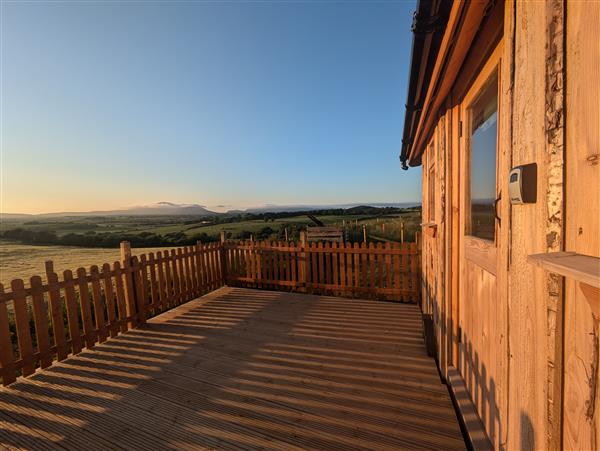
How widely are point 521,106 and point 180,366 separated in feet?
13.4

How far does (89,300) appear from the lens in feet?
14.4

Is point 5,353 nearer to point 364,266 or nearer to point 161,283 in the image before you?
point 161,283

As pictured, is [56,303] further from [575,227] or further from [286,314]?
[575,227]

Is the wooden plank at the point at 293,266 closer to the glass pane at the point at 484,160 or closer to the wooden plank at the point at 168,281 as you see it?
the wooden plank at the point at 168,281

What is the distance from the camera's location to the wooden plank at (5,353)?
10.7 feet

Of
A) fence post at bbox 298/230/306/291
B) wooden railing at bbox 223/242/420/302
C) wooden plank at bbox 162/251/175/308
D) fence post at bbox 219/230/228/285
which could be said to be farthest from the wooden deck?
fence post at bbox 219/230/228/285

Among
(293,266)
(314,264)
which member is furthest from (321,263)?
(293,266)

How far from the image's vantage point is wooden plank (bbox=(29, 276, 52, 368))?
358 cm

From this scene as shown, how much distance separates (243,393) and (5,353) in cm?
283

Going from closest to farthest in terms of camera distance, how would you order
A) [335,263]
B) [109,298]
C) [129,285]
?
[109,298]
[129,285]
[335,263]

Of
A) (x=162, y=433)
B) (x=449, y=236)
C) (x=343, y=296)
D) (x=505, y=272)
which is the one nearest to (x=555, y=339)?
(x=505, y=272)

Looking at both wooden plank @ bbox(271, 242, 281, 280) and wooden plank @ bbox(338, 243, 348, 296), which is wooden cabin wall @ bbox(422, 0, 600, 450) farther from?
wooden plank @ bbox(271, 242, 281, 280)

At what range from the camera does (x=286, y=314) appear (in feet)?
17.6

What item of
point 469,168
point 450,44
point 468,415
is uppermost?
point 450,44
